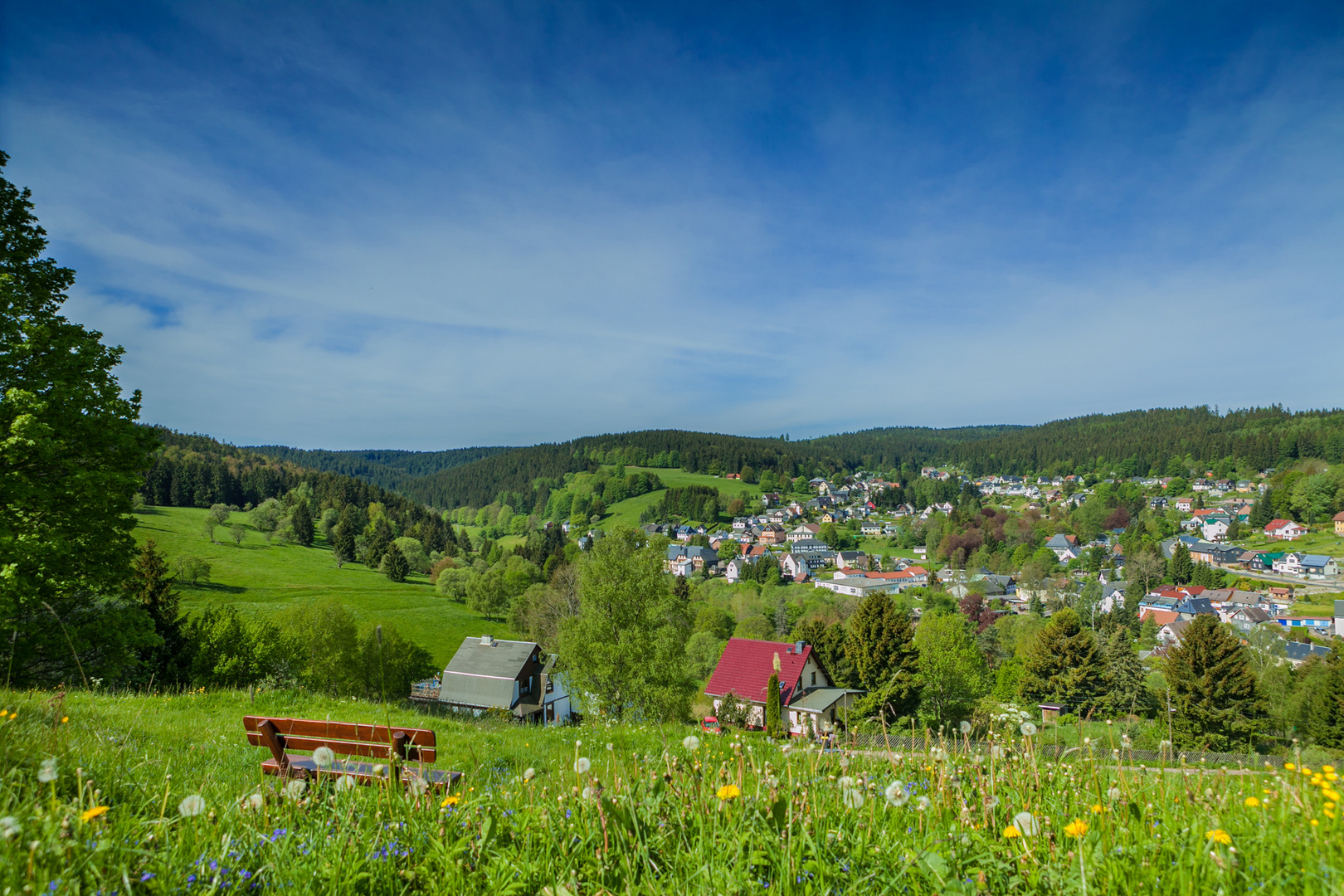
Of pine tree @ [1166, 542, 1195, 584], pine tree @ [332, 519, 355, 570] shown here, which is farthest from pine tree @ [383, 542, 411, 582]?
pine tree @ [1166, 542, 1195, 584]

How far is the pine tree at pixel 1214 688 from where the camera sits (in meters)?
28.6

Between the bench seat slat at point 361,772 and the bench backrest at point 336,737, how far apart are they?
0.30 feet

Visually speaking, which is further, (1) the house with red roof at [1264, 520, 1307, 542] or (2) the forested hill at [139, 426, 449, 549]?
(1) the house with red roof at [1264, 520, 1307, 542]

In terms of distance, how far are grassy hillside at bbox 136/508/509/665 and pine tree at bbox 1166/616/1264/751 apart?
49.6 meters

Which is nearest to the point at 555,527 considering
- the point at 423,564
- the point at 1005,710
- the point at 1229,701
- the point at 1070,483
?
the point at 423,564

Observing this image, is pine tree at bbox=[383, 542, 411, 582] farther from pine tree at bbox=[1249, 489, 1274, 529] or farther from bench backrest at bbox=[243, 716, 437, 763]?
pine tree at bbox=[1249, 489, 1274, 529]

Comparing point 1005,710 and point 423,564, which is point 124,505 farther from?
point 423,564

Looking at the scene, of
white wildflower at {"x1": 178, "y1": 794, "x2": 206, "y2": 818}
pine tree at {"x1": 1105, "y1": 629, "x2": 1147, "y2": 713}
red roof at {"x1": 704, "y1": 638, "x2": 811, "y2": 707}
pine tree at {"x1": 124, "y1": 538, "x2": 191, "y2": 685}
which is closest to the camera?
white wildflower at {"x1": 178, "y1": 794, "x2": 206, "y2": 818}

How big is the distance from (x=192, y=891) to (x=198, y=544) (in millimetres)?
85963

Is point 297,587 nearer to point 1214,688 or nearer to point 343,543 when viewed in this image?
point 343,543

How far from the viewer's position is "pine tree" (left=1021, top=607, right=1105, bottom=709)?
34.8 meters

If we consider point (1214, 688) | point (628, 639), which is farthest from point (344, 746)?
point (1214, 688)

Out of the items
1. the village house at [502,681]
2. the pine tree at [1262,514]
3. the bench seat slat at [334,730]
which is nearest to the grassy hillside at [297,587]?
the village house at [502,681]

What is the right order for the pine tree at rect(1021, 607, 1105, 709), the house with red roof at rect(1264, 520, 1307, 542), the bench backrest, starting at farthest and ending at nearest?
the house with red roof at rect(1264, 520, 1307, 542) < the pine tree at rect(1021, 607, 1105, 709) < the bench backrest
